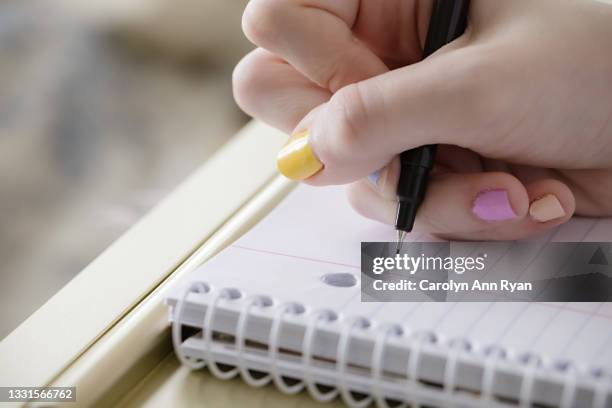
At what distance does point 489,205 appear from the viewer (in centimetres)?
59

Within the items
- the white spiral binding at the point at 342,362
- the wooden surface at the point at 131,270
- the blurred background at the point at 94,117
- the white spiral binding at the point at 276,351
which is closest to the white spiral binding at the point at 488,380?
the white spiral binding at the point at 342,362

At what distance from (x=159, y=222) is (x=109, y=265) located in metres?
0.07

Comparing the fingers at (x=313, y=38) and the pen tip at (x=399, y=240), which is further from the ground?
the fingers at (x=313, y=38)

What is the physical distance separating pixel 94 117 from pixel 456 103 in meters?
0.76

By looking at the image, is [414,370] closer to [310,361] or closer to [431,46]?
[310,361]

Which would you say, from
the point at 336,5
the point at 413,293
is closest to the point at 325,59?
the point at 336,5

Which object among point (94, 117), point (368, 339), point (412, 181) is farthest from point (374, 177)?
point (94, 117)

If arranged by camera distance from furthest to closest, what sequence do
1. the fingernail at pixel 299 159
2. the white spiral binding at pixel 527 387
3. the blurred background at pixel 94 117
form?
the blurred background at pixel 94 117
the fingernail at pixel 299 159
the white spiral binding at pixel 527 387

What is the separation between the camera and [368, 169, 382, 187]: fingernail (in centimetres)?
61

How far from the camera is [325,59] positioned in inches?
23.3

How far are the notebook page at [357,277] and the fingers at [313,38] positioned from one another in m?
0.10

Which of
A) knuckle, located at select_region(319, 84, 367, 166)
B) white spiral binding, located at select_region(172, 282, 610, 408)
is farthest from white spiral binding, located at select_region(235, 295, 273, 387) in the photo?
knuckle, located at select_region(319, 84, 367, 166)

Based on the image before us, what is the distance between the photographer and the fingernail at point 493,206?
1.92 ft

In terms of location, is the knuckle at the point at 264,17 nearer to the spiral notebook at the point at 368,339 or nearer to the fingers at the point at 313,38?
the fingers at the point at 313,38
